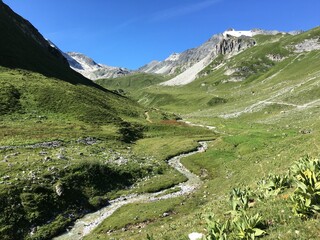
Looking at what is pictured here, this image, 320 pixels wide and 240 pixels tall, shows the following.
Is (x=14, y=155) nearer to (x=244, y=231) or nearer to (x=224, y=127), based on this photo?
(x=244, y=231)

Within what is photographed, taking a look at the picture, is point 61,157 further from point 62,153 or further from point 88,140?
point 88,140

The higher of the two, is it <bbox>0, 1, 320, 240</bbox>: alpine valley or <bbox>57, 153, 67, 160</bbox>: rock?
<bbox>57, 153, 67, 160</bbox>: rock

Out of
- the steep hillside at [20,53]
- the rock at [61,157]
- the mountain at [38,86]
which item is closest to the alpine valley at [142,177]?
the rock at [61,157]

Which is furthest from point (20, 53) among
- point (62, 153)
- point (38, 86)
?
point (62, 153)

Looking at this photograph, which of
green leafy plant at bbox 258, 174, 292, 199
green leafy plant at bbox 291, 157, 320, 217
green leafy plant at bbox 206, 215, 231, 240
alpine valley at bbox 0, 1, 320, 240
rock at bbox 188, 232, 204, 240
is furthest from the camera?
green leafy plant at bbox 258, 174, 292, 199

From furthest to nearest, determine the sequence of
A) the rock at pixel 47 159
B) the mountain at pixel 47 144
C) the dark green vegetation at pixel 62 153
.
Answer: the rock at pixel 47 159 < the dark green vegetation at pixel 62 153 < the mountain at pixel 47 144

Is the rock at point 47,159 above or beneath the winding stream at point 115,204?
above

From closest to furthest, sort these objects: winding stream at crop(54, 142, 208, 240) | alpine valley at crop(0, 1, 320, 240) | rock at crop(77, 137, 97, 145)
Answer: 1. alpine valley at crop(0, 1, 320, 240)
2. winding stream at crop(54, 142, 208, 240)
3. rock at crop(77, 137, 97, 145)

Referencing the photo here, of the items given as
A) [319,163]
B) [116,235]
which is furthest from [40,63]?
[319,163]

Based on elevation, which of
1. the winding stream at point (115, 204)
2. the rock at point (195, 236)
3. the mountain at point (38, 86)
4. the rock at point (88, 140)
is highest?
the mountain at point (38, 86)

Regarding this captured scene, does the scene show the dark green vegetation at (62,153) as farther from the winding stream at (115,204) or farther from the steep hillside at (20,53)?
the steep hillside at (20,53)

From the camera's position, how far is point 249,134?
2559 inches

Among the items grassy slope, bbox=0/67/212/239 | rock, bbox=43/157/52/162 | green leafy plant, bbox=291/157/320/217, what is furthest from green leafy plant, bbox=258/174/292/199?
rock, bbox=43/157/52/162

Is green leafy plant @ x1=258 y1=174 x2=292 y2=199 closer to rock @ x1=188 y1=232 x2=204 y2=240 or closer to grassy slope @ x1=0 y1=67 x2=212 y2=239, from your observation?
rock @ x1=188 y1=232 x2=204 y2=240
